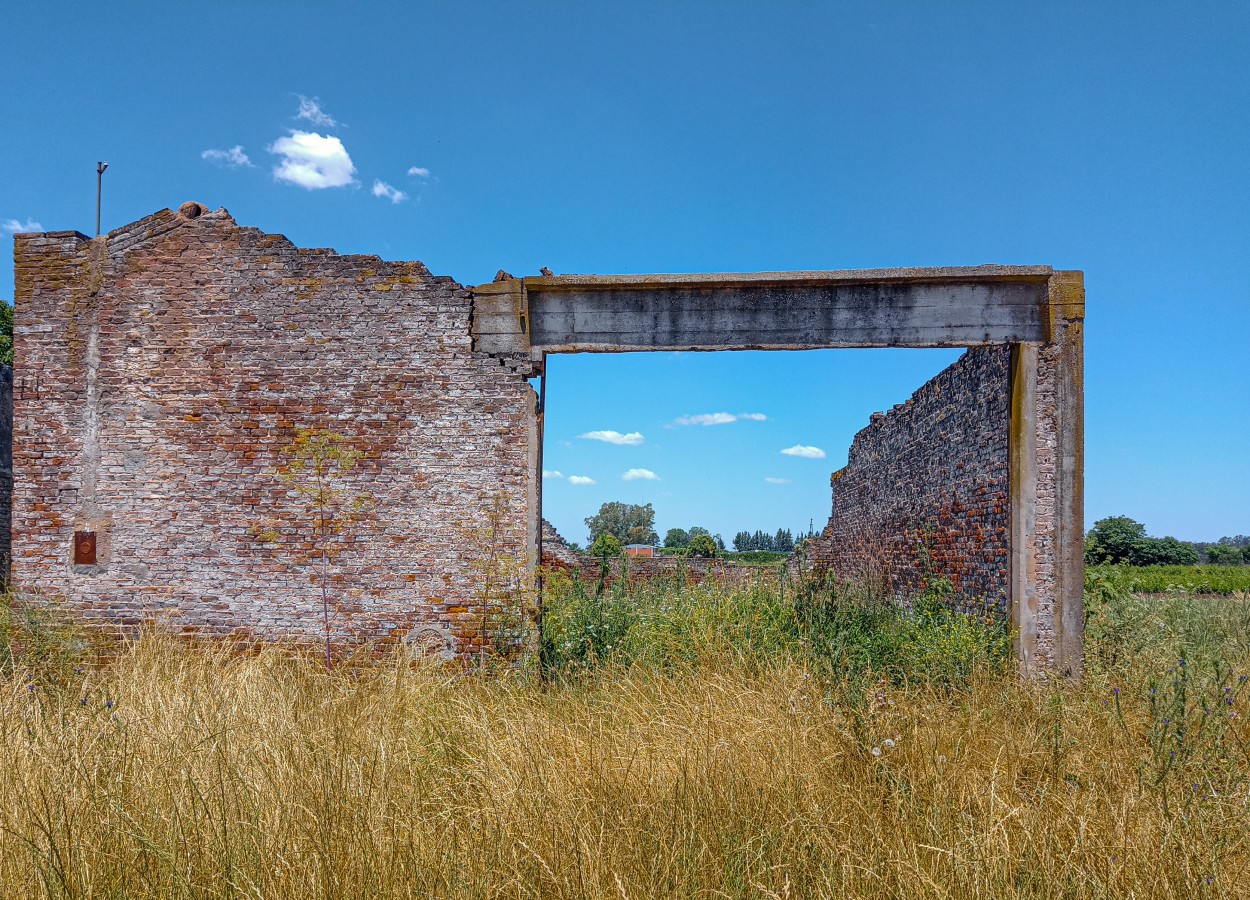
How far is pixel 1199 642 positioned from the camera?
7.72 metres

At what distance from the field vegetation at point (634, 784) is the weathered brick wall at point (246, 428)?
83cm

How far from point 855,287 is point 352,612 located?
537 centimetres

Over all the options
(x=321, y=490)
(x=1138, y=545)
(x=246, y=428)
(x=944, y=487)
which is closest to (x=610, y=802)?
(x=321, y=490)

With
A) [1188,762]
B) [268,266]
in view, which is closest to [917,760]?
[1188,762]

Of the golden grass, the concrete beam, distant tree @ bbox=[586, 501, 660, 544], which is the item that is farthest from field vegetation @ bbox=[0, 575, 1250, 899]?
distant tree @ bbox=[586, 501, 660, 544]

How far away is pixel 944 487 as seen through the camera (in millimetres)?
8648

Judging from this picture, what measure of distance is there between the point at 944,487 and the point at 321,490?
6.84m

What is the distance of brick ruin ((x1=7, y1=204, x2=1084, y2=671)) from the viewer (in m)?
6.50

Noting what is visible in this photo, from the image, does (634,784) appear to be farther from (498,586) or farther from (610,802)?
(498,586)

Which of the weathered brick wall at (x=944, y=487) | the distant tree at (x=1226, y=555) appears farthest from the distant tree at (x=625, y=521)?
the weathered brick wall at (x=944, y=487)

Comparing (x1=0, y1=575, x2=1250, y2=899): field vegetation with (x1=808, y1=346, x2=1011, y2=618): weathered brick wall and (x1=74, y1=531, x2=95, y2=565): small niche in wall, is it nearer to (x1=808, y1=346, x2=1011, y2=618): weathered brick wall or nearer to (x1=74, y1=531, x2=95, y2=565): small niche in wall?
(x1=74, y1=531, x2=95, y2=565): small niche in wall

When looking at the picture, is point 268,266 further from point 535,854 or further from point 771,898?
point 771,898

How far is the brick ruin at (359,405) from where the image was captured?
6500 mm

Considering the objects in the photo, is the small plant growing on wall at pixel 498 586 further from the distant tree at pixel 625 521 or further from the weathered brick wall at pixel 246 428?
the distant tree at pixel 625 521
